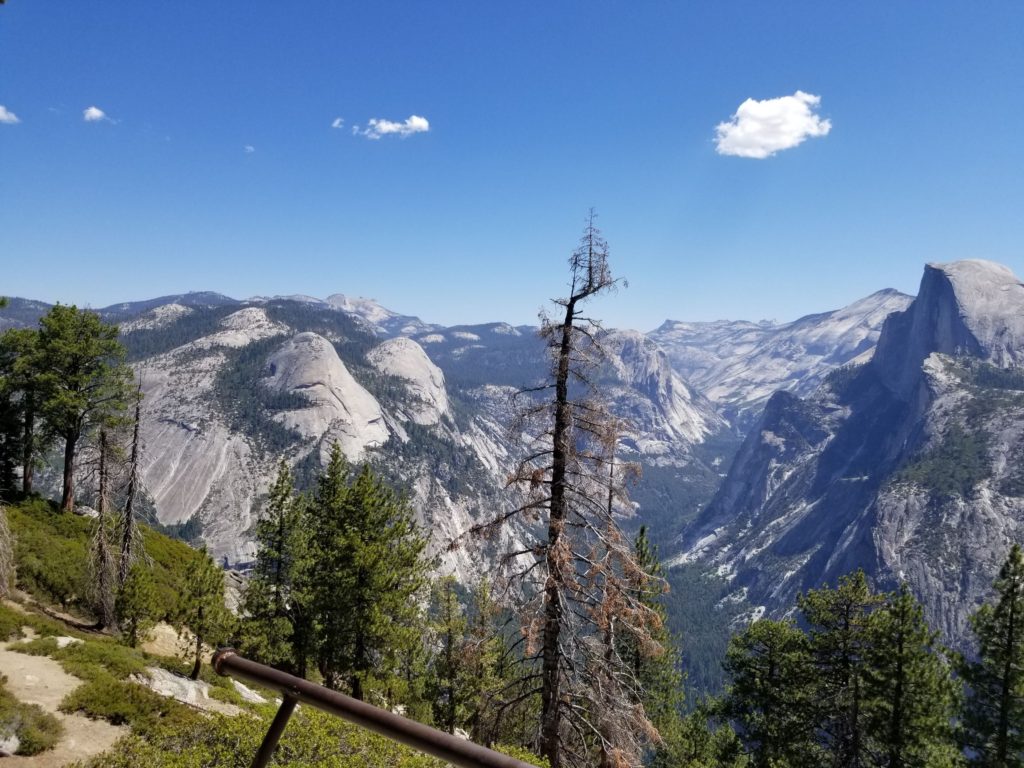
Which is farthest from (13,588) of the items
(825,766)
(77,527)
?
(825,766)

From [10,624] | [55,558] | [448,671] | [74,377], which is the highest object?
[74,377]

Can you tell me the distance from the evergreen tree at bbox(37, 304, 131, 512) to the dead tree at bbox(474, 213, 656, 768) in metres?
26.4

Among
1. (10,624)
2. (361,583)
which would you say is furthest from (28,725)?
(361,583)

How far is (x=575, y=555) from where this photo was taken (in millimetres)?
12703

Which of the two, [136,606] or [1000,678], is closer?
[1000,678]

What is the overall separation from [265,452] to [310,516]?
185355mm

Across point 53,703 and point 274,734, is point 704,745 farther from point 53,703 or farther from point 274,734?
point 274,734

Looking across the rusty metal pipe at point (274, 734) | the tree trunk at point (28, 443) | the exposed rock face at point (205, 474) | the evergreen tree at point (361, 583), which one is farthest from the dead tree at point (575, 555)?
the exposed rock face at point (205, 474)

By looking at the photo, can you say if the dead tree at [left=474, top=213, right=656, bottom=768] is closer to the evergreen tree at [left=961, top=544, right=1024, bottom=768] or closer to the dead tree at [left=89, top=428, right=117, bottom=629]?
the evergreen tree at [left=961, top=544, right=1024, bottom=768]

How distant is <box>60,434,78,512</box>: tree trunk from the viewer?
29484mm

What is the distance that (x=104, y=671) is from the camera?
14.9 m

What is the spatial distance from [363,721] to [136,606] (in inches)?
963

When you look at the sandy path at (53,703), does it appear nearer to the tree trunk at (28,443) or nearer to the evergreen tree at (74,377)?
the evergreen tree at (74,377)

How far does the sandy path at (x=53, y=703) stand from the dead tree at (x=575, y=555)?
340 inches
